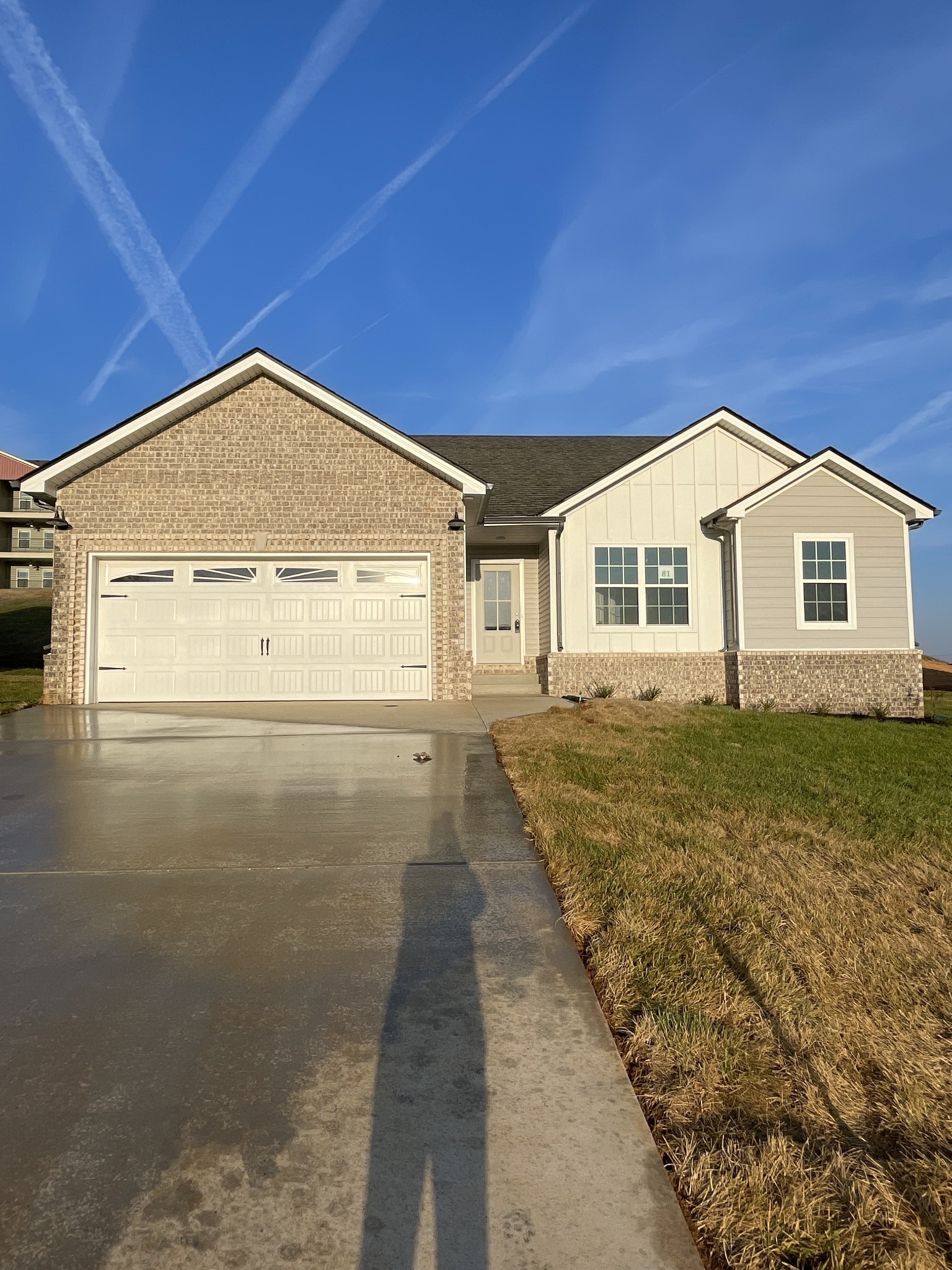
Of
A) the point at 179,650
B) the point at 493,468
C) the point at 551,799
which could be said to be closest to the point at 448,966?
the point at 551,799

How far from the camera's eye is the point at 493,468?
17156 mm

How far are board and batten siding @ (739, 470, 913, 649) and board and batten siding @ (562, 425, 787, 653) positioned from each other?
0.81 m

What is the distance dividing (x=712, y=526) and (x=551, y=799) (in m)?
10.5

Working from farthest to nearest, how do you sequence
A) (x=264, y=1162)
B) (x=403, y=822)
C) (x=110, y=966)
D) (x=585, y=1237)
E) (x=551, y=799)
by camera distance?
(x=551, y=799)
(x=403, y=822)
(x=110, y=966)
(x=264, y=1162)
(x=585, y=1237)

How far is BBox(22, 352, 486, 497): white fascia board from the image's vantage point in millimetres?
12188

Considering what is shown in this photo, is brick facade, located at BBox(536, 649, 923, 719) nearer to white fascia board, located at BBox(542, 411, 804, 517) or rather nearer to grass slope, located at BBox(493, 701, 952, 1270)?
white fascia board, located at BBox(542, 411, 804, 517)

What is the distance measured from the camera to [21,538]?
45188 mm

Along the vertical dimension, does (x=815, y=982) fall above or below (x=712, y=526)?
below

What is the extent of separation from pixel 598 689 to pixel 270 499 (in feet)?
22.3

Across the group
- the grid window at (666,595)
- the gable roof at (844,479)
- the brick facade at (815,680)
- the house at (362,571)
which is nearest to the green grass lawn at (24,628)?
the house at (362,571)

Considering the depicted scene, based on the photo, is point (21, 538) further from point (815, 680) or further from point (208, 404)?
point (815, 680)

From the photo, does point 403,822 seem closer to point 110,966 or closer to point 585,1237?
point 110,966

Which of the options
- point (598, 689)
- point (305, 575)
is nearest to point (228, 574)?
point (305, 575)

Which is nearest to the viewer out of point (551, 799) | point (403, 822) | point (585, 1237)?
point (585, 1237)
